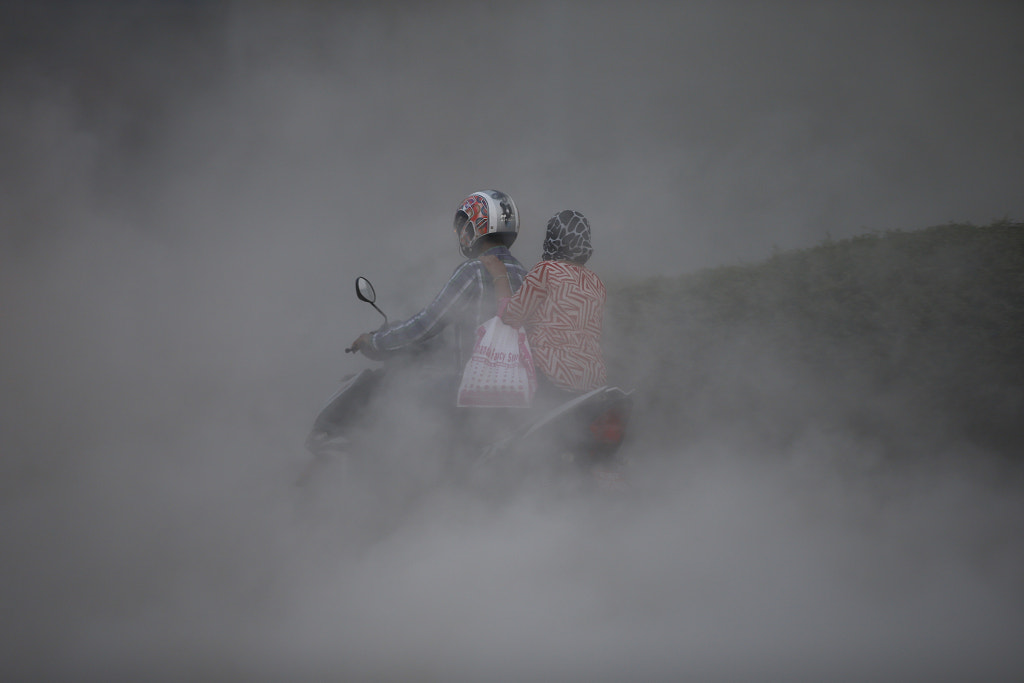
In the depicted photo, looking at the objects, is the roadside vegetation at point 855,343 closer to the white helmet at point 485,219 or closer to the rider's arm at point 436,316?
the white helmet at point 485,219

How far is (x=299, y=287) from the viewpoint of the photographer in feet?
19.8

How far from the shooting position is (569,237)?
318 centimetres

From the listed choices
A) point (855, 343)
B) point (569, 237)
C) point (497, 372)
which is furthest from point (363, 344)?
point (855, 343)

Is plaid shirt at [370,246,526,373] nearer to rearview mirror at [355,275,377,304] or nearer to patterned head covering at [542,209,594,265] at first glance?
rearview mirror at [355,275,377,304]

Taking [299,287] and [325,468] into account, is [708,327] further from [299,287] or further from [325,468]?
[299,287]

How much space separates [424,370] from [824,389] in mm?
2245

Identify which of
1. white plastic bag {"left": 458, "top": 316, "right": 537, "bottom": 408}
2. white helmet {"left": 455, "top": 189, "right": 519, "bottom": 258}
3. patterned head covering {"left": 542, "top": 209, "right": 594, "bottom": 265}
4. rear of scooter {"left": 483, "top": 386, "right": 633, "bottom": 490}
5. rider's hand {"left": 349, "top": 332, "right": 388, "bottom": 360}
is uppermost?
white helmet {"left": 455, "top": 189, "right": 519, "bottom": 258}

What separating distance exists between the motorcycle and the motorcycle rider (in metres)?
0.10

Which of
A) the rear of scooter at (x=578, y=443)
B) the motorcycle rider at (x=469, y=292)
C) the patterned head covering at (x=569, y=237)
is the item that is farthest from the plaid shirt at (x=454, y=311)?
the rear of scooter at (x=578, y=443)

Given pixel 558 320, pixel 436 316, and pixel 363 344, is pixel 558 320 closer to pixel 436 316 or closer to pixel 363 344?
pixel 436 316

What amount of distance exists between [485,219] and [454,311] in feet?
1.49

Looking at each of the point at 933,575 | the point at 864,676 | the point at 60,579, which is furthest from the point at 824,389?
the point at 60,579

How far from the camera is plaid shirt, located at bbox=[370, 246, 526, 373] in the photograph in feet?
10.2

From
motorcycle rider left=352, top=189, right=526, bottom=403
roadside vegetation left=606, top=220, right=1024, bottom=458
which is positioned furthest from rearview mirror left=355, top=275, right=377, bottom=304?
roadside vegetation left=606, top=220, right=1024, bottom=458
